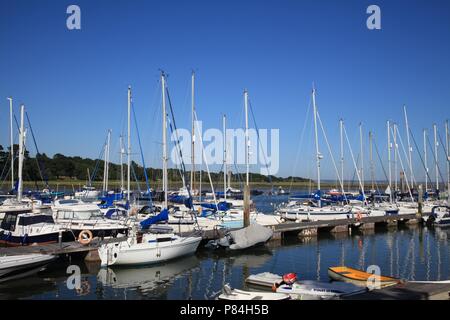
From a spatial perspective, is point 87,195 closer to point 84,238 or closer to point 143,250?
point 84,238

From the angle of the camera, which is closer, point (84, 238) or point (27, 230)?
point (27, 230)

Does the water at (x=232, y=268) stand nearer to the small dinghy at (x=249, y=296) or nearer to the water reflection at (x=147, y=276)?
the water reflection at (x=147, y=276)

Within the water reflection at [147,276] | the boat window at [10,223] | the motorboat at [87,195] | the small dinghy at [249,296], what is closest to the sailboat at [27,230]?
the boat window at [10,223]

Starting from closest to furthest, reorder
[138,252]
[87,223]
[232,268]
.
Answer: [138,252], [232,268], [87,223]

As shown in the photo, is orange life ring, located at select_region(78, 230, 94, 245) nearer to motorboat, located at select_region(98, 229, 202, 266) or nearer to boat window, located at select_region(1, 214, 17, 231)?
motorboat, located at select_region(98, 229, 202, 266)

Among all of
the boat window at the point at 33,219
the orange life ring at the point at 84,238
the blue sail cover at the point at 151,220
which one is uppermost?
the boat window at the point at 33,219

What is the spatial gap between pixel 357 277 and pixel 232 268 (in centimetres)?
703

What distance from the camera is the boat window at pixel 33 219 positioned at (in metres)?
24.2

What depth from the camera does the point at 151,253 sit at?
2191cm

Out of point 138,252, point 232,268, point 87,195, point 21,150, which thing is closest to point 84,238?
point 138,252

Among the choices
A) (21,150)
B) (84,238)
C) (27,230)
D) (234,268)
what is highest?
(21,150)

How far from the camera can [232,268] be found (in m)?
22.5

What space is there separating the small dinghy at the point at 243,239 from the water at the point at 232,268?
1.74 ft
